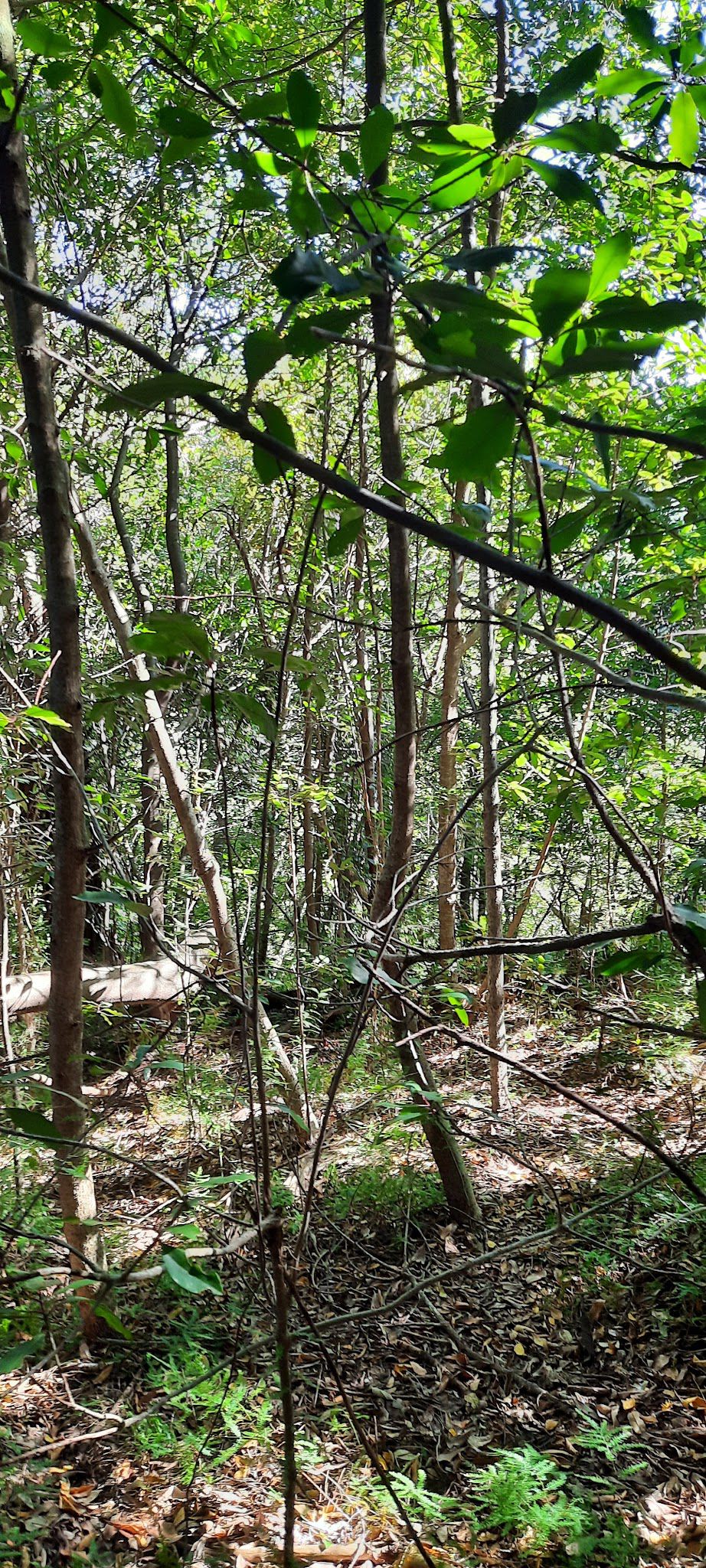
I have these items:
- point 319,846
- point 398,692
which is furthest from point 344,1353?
point 319,846

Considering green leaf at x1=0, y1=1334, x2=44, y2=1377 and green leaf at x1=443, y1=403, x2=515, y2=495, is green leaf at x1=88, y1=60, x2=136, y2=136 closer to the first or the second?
green leaf at x1=443, y1=403, x2=515, y2=495

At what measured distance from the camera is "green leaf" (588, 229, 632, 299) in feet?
1.37

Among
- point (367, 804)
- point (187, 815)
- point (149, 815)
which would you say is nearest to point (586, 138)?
point (187, 815)

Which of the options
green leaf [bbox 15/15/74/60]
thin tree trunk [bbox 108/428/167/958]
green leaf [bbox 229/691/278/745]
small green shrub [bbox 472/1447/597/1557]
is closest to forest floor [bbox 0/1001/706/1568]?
small green shrub [bbox 472/1447/597/1557]

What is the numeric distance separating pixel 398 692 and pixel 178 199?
3564 millimetres

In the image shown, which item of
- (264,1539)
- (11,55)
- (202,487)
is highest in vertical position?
(202,487)

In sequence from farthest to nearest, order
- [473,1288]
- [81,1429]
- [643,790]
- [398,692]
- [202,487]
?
[202,487] → [643,790] → [473,1288] → [81,1429] → [398,692]

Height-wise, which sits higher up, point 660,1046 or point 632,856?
point 632,856

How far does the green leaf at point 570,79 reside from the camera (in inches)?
17.4

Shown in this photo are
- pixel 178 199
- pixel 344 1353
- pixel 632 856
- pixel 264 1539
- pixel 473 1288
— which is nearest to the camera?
pixel 632 856

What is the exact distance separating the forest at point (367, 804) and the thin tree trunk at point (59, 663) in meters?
0.01

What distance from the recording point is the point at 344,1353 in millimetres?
2549

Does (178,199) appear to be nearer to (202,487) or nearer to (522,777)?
(202,487)

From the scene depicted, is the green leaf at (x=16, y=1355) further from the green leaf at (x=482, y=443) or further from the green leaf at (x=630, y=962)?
the green leaf at (x=482, y=443)
